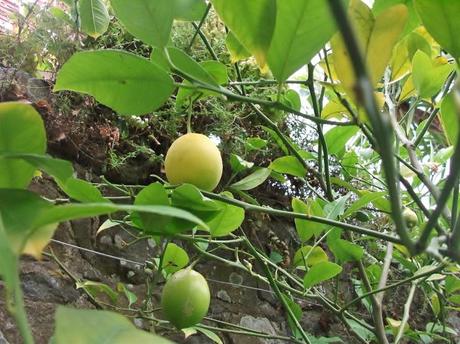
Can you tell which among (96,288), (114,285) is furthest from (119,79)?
(114,285)

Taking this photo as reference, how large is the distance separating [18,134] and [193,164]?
25 cm

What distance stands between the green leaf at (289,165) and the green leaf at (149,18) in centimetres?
59

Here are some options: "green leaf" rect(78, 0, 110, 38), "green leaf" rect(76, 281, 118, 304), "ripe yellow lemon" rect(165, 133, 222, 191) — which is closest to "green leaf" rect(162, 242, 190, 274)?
"green leaf" rect(76, 281, 118, 304)

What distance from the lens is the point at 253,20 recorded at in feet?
1.61

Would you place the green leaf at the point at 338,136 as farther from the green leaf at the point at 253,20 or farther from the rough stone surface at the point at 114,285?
the green leaf at the point at 253,20

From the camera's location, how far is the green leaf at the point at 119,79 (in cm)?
53

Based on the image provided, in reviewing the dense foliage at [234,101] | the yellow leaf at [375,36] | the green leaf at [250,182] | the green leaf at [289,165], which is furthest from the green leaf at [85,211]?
the green leaf at [289,165]

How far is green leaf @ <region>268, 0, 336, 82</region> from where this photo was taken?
486 mm

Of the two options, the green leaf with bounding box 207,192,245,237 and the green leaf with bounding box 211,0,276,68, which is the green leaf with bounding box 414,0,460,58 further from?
the green leaf with bounding box 207,192,245,237

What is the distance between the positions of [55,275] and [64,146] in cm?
33

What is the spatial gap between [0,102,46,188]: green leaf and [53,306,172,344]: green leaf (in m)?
0.18

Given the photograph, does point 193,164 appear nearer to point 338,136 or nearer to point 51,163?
point 51,163

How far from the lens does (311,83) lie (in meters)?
0.71

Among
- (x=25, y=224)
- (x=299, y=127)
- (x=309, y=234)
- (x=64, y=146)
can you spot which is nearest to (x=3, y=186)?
(x=25, y=224)
